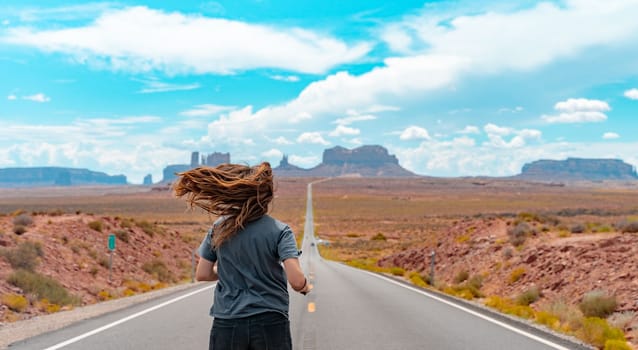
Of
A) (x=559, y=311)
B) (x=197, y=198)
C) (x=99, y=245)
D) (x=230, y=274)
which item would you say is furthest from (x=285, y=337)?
(x=99, y=245)

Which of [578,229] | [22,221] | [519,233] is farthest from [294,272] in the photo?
[22,221]

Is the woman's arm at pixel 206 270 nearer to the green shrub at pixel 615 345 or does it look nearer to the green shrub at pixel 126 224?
the green shrub at pixel 615 345

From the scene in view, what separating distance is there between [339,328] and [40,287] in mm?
8491

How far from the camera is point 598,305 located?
12.1 meters

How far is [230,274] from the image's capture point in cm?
377

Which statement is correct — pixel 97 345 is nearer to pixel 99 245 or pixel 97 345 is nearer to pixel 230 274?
pixel 230 274

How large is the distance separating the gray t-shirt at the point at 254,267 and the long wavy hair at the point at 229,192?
2.8 inches

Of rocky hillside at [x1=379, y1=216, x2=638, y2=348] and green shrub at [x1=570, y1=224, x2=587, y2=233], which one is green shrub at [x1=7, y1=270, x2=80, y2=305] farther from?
green shrub at [x1=570, y1=224, x2=587, y2=233]

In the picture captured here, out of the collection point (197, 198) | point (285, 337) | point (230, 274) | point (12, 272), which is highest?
point (197, 198)

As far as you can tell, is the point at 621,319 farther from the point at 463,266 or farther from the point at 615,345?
the point at 463,266

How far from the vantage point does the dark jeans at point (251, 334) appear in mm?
3600

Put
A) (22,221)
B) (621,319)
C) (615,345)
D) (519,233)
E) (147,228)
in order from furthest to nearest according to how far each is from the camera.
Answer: (147,228)
(22,221)
(519,233)
(621,319)
(615,345)

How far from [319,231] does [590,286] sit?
58236mm

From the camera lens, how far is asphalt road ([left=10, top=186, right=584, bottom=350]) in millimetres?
8430
